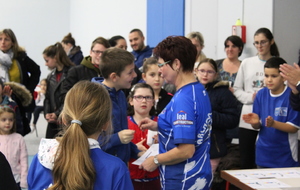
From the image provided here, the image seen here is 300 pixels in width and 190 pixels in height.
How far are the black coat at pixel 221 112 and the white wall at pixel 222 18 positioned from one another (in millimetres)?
1662

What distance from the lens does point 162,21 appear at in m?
8.55

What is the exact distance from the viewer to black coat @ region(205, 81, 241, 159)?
4134mm

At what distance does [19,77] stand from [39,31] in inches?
395

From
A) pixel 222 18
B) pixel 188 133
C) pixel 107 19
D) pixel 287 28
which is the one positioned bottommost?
pixel 188 133

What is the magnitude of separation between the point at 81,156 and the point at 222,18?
4915mm

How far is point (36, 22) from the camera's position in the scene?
602 inches

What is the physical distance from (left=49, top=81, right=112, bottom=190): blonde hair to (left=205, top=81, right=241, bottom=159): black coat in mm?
2352

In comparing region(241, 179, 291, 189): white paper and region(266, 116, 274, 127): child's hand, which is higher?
region(266, 116, 274, 127): child's hand

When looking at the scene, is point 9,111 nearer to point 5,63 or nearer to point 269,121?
point 5,63

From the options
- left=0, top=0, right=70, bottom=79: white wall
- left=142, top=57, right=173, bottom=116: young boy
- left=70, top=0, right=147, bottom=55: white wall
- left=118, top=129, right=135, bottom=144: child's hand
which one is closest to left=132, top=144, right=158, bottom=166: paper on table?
left=118, top=129, right=135, bottom=144: child's hand

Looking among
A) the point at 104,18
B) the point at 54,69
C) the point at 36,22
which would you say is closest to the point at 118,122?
the point at 54,69

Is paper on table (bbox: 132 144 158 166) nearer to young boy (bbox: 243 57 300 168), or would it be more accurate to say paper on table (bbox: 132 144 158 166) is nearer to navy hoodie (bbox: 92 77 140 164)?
navy hoodie (bbox: 92 77 140 164)

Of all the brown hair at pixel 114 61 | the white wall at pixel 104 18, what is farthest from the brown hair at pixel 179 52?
the white wall at pixel 104 18

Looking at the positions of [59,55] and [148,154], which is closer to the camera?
[148,154]
